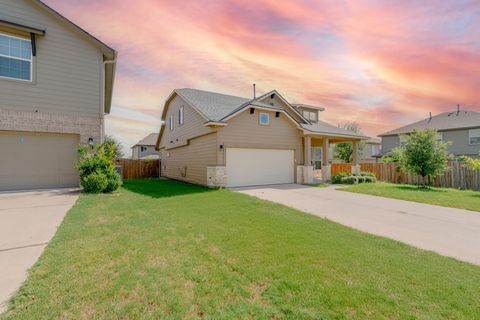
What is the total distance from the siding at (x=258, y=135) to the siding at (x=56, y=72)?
6239 mm

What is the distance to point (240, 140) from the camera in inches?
515

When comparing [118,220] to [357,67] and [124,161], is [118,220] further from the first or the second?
[124,161]

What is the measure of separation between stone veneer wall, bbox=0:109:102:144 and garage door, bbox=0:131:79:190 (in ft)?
1.22

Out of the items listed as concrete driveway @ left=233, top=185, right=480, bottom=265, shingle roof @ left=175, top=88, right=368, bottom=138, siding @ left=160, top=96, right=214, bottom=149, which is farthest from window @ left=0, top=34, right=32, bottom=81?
concrete driveway @ left=233, top=185, right=480, bottom=265

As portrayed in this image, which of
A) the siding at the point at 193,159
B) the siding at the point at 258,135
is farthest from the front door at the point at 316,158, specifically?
the siding at the point at 193,159


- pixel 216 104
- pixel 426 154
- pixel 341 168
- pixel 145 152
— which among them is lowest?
pixel 341 168

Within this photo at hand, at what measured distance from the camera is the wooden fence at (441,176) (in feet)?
46.2

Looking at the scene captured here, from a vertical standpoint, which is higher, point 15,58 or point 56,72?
point 15,58

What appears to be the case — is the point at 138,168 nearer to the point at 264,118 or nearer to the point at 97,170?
the point at 97,170

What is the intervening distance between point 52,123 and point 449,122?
1310 inches

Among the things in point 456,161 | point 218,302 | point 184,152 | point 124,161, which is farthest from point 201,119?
point 456,161

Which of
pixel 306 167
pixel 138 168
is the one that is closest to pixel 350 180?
pixel 306 167

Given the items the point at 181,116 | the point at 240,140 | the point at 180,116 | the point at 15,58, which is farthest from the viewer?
the point at 180,116

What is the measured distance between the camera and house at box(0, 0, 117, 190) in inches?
375
